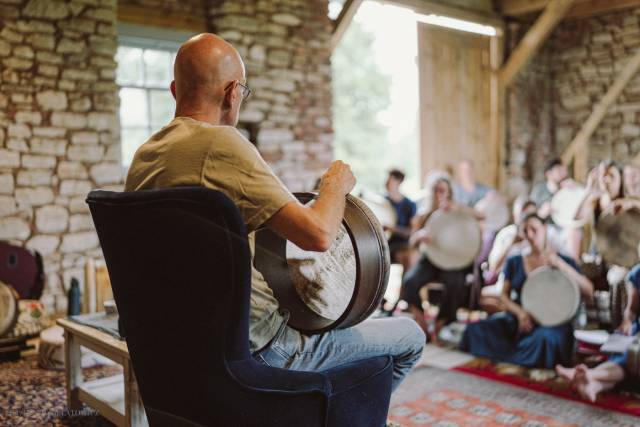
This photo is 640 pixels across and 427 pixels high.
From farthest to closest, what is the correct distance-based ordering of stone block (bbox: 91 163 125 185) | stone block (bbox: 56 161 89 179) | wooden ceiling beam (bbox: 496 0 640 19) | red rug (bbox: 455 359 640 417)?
wooden ceiling beam (bbox: 496 0 640 19), stone block (bbox: 91 163 125 185), stone block (bbox: 56 161 89 179), red rug (bbox: 455 359 640 417)

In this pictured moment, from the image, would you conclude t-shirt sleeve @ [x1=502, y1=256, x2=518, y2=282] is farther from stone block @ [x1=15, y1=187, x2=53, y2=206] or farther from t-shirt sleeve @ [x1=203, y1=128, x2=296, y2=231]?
stone block @ [x1=15, y1=187, x2=53, y2=206]

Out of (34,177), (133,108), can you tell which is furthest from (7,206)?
(133,108)

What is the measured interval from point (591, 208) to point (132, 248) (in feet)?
13.2

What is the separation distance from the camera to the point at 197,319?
1521mm

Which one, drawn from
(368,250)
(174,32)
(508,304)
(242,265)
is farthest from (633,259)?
(174,32)

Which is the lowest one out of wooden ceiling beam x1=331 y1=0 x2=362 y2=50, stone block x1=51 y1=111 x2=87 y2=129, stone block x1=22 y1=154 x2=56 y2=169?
stone block x1=22 y1=154 x2=56 y2=169

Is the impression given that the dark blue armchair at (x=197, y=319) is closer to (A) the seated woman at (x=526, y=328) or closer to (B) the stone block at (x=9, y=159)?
(A) the seated woman at (x=526, y=328)

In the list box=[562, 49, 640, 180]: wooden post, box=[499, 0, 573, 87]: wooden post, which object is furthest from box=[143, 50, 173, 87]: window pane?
box=[562, 49, 640, 180]: wooden post

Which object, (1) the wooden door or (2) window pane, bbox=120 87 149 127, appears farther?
(1) the wooden door

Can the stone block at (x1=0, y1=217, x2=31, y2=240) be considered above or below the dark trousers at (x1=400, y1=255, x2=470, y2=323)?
above

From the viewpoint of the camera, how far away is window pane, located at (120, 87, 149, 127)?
217 inches

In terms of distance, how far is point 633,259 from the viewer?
150 inches

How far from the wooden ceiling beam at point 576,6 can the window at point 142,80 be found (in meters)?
4.45

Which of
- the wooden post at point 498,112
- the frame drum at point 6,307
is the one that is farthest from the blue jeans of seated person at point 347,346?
the wooden post at point 498,112
